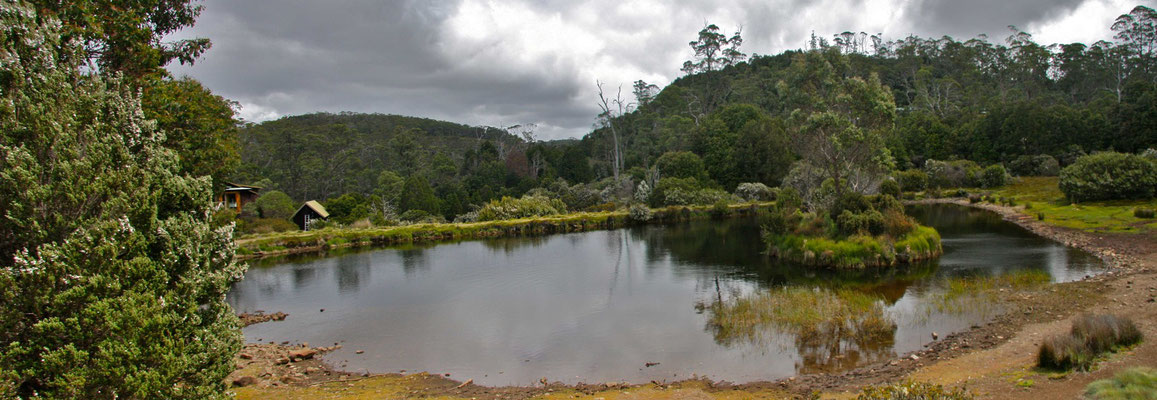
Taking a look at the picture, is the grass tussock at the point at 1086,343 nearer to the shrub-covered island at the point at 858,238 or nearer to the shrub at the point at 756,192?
the shrub-covered island at the point at 858,238

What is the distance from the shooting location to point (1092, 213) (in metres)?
30.5

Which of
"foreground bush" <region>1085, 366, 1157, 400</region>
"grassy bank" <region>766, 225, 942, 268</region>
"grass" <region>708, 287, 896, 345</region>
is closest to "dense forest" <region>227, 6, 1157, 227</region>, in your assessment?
"grassy bank" <region>766, 225, 942, 268</region>

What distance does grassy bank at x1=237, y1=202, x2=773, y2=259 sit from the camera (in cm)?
Result: 3553

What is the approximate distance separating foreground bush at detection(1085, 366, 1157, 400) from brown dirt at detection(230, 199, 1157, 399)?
536 mm

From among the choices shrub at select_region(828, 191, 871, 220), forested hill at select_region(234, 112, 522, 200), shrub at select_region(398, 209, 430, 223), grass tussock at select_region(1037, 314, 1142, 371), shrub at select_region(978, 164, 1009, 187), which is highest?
forested hill at select_region(234, 112, 522, 200)

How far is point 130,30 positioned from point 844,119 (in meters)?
29.1

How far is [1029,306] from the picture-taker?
14.2 metres

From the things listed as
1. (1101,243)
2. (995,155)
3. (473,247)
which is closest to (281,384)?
(473,247)

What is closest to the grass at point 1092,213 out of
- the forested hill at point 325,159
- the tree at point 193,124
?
the tree at point 193,124

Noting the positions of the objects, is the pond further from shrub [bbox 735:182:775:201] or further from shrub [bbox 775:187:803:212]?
shrub [bbox 735:182:775:201]

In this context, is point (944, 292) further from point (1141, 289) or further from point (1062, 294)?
point (1141, 289)

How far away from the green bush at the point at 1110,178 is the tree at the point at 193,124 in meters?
43.2

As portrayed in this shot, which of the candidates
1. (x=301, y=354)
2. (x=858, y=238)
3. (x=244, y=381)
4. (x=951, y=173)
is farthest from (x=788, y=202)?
(x=951, y=173)

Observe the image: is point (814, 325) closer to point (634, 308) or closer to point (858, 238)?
point (634, 308)
